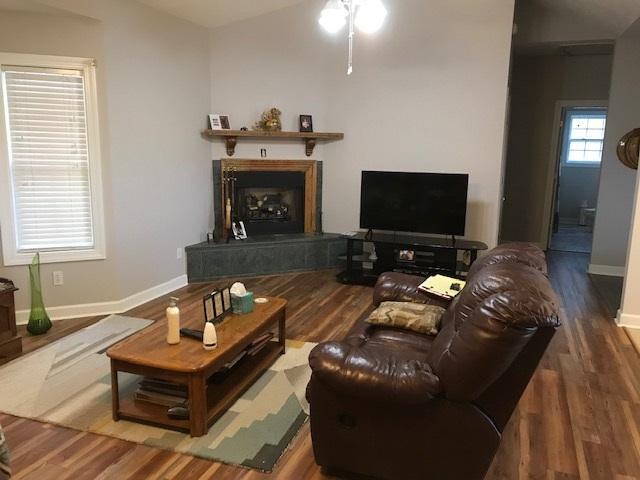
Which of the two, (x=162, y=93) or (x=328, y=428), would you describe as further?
(x=162, y=93)

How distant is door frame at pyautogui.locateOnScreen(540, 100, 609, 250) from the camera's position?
7.27 meters

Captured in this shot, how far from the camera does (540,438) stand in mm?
2627

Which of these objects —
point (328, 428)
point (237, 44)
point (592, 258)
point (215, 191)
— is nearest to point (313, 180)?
point (215, 191)

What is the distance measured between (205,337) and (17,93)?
280cm

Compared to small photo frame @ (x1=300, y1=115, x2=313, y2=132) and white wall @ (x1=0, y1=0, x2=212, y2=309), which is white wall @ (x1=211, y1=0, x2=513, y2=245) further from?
white wall @ (x1=0, y1=0, x2=212, y2=309)

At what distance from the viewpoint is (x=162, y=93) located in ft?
15.8

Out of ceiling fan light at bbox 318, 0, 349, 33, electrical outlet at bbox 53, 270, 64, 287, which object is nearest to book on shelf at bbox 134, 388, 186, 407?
electrical outlet at bbox 53, 270, 64, 287

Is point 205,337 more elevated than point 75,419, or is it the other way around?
point 205,337

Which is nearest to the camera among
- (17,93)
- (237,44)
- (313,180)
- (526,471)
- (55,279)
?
(526,471)

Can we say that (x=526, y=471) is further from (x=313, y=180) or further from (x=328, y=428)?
(x=313, y=180)

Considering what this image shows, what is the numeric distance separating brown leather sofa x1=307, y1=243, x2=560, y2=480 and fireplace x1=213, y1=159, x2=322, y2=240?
12.8 feet

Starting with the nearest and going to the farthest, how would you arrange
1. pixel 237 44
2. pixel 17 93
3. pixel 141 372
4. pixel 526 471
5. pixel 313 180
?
pixel 526 471, pixel 141 372, pixel 17 93, pixel 237 44, pixel 313 180

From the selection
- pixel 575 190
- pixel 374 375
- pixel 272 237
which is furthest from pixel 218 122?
pixel 575 190

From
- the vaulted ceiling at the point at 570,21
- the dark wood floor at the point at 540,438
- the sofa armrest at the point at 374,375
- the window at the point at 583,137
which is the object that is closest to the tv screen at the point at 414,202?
the dark wood floor at the point at 540,438
